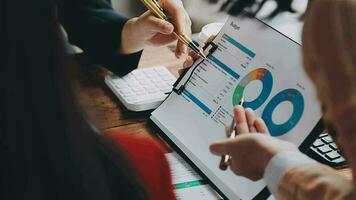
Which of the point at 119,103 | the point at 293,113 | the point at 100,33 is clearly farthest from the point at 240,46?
the point at 100,33

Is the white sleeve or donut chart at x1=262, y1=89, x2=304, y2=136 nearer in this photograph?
the white sleeve

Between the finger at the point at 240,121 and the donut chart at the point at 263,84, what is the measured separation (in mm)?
70

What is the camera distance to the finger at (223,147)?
736 mm

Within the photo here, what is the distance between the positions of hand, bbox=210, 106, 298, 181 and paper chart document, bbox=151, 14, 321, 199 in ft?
0.17

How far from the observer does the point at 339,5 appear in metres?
0.49

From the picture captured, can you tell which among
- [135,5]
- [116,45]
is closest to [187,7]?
[116,45]

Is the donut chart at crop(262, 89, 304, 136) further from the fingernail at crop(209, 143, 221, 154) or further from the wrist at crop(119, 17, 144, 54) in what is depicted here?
the wrist at crop(119, 17, 144, 54)

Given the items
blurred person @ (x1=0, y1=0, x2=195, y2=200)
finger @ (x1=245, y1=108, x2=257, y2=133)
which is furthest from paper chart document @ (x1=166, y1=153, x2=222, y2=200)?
blurred person @ (x1=0, y1=0, x2=195, y2=200)

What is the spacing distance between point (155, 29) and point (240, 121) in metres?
0.36

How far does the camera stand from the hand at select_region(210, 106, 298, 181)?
706 millimetres

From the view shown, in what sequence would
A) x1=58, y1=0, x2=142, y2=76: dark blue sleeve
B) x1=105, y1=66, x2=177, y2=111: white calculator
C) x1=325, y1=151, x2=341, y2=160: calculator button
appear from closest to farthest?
x1=325, y1=151, x2=341, y2=160: calculator button
x1=105, y1=66, x2=177, y2=111: white calculator
x1=58, y1=0, x2=142, y2=76: dark blue sleeve

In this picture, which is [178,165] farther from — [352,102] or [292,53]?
[352,102]

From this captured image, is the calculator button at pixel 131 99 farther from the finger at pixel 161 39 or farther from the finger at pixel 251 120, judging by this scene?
the finger at pixel 251 120

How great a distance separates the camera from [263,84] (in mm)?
879
